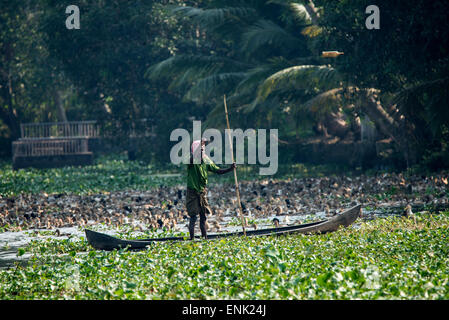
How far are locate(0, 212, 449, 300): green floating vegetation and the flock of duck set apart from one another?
3.19m

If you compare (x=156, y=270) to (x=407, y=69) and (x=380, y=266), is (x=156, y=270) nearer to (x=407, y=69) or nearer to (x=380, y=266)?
(x=380, y=266)

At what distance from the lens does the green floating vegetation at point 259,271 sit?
23.7 ft

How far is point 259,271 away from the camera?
816cm

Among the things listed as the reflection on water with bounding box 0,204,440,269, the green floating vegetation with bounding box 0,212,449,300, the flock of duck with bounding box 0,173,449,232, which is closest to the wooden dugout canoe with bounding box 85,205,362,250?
the green floating vegetation with bounding box 0,212,449,300

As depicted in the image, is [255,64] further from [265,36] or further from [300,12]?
[300,12]

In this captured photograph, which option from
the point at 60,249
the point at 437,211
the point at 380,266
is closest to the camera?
the point at 380,266

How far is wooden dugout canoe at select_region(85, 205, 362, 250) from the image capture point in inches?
428

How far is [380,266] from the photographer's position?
8.38 meters

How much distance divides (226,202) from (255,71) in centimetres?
718

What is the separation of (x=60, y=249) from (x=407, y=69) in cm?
1198

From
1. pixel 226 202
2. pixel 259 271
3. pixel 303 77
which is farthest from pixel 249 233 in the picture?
pixel 303 77

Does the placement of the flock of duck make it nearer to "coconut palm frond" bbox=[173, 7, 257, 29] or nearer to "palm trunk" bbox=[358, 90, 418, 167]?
"palm trunk" bbox=[358, 90, 418, 167]

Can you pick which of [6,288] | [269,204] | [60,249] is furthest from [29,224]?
[6,288]

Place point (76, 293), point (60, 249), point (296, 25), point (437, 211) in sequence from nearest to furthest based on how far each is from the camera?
point (76, 293), point (60, 249), point (437, 211), point (296, 25)
